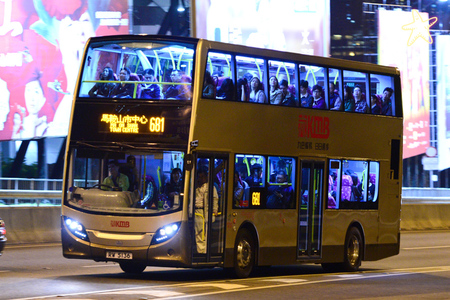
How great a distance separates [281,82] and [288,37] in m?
31.9

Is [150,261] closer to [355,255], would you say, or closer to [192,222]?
[192,222]

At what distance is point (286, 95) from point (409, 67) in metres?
39.9

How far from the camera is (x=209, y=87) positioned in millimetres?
13938

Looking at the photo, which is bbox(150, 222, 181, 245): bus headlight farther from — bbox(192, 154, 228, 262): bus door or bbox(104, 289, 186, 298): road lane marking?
bbox(104, 289, 186, 298): road lane marking

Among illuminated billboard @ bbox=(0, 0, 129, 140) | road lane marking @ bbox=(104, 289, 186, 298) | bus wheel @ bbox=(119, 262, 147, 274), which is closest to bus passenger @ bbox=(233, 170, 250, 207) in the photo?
bus wheel @ bbox=(119, 262, 147, 274)

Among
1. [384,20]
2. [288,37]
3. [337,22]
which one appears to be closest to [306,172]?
[288,37]

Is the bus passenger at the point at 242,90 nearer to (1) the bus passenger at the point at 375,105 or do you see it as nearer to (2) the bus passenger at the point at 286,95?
(2) the bus passenger at the point at 286,95

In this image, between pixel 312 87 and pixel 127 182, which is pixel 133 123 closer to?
pixel 127 182

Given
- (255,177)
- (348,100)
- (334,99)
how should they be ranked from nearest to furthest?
(255,177)
(334,99)
(348,100)

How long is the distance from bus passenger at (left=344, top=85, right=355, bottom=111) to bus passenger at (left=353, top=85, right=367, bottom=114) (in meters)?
0.11

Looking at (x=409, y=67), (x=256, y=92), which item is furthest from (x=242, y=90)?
(x=409, y=67)

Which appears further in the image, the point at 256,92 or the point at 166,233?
the point at 256,92

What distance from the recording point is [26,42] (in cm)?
4181

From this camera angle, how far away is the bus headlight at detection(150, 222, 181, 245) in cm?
1323
